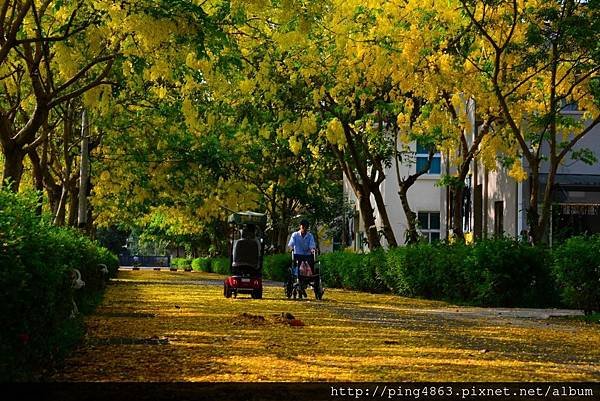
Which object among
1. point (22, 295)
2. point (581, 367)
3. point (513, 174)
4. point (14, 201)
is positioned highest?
point (513, 174)

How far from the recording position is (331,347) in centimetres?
1209

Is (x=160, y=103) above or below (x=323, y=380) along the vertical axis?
above

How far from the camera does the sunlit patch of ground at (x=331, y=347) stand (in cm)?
948

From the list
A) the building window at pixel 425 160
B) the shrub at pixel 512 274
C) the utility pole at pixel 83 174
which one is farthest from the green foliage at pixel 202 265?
the shrub at pixel 512 274

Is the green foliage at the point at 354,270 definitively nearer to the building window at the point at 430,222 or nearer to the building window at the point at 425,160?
the building window at the point at 425,160

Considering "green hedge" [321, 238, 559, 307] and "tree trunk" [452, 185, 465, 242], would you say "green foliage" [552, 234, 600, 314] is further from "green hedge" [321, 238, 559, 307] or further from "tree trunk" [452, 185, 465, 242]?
"tree trunk" [452, 185, 465, 242]

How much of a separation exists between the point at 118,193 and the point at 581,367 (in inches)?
1120

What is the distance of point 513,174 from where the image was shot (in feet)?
103

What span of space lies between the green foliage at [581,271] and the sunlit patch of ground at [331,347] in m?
0.61

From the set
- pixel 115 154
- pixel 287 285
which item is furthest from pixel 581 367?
pixel 115 154

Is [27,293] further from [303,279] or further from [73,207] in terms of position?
[73,207]

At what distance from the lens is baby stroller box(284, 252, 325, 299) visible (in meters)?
26.3

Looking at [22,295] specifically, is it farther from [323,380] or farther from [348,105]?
[348,105]

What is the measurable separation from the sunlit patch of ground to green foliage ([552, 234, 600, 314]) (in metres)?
0.61
